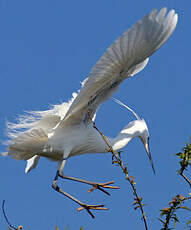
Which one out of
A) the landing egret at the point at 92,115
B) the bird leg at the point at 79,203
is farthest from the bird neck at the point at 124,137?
the bird leg at the point at 79,203

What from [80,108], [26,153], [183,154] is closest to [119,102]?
[80,108]

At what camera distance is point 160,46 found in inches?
175

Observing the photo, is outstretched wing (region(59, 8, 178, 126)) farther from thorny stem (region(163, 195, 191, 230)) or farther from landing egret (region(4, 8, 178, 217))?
thorny stem (region(163, 195, 191, 230))

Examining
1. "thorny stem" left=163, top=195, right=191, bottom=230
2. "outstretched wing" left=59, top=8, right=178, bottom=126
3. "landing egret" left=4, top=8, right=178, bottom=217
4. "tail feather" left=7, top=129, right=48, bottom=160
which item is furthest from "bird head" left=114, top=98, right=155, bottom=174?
"thorny stem" left=163, top=195, right=191, bottom=230

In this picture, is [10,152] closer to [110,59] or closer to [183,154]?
[110,59]

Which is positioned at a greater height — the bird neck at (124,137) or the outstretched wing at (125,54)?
the outstretched wing at (125,54)

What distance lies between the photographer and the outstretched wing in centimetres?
412

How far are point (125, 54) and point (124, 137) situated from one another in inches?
80.8

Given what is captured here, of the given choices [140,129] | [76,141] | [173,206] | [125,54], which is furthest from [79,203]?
[173,206]

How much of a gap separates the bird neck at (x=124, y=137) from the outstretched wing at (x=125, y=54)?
2.71 feet

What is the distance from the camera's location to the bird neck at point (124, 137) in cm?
629

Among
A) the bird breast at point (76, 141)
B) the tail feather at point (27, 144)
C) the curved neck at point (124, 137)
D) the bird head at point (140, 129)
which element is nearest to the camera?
the tail feather at point (27, 144)

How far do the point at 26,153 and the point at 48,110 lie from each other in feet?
2.88

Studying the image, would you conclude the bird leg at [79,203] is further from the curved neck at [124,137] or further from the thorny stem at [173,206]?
the thorny stem at [173,206]
